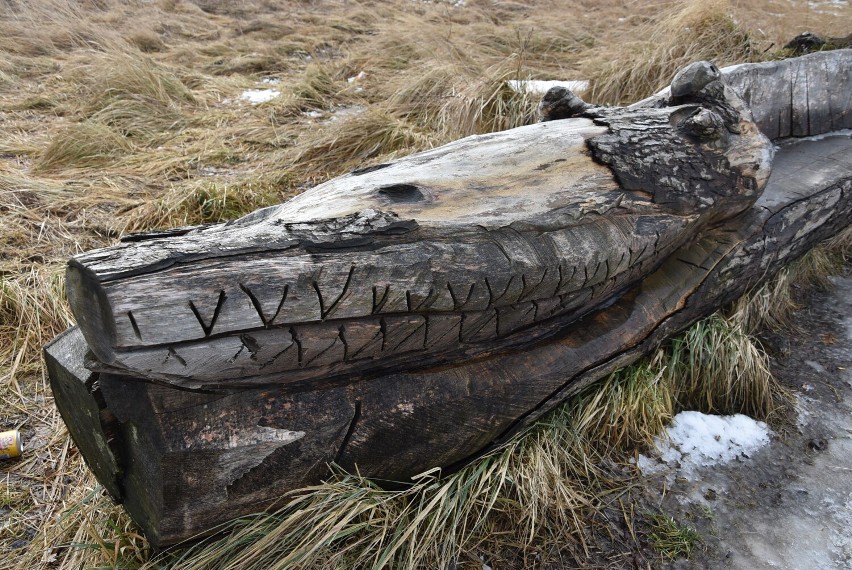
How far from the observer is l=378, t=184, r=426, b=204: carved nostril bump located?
65.6 inches

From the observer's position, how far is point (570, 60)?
18.8 feet

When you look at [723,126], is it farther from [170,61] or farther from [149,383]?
[170,61]

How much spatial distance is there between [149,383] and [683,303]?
1.78 metres

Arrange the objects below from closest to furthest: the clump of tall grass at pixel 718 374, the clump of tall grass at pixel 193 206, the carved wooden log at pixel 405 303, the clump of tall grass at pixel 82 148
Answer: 1. the carved wooden log at pixel 405 303
2. the clump of tall grass at pixel 718 374
3. the clump of tall grass at pixel 193 206
4. the clump of tall grass at pixel 82 148

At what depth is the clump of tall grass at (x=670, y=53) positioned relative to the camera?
4.32 metres

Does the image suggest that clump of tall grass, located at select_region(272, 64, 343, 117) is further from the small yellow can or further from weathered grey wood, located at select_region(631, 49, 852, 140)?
the small yellow can

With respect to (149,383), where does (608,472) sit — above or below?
below

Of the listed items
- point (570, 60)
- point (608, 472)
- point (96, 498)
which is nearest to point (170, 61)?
point (570, 60)

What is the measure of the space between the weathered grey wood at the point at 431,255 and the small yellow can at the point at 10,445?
3.54ft

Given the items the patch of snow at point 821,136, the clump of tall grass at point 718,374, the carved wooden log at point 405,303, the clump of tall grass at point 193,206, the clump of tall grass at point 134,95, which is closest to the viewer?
the carved wooden log at point 405,303

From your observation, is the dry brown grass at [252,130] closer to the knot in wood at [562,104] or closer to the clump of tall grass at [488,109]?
the clump of tall grass at [488,109]

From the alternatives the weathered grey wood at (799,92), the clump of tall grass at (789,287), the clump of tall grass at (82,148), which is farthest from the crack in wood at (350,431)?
the clump of tall grass at (82,148)

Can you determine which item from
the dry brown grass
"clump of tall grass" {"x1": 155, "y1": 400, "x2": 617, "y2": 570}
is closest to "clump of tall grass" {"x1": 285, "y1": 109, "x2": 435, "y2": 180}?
the dry brown grass

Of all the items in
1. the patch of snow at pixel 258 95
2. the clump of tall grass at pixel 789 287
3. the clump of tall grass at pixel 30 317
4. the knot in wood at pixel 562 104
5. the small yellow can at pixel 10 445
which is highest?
the knot in wood at pixel 562 104
